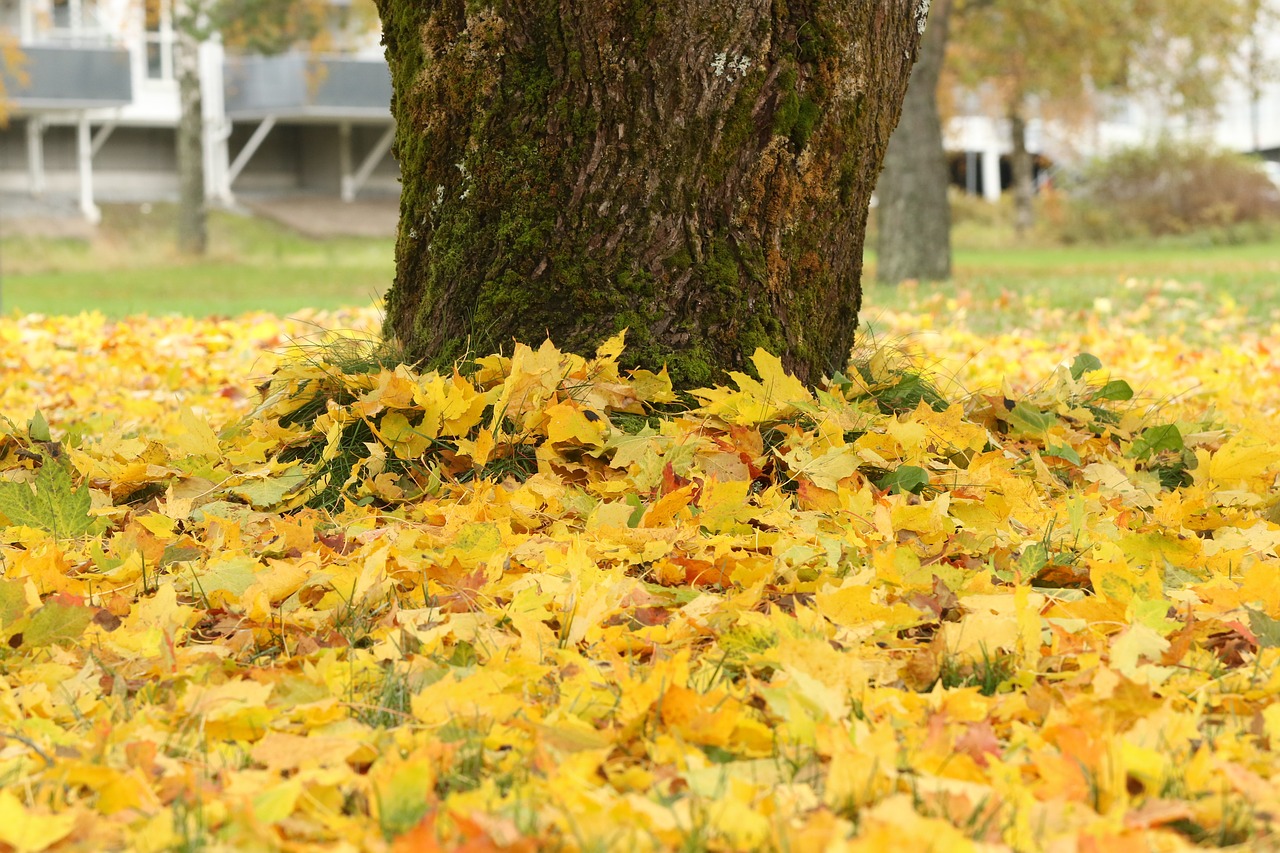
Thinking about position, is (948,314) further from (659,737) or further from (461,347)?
(659,737)

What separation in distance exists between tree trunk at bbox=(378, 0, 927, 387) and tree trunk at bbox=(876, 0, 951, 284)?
10.9 metres

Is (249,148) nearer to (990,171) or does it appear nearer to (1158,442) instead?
(990,171)

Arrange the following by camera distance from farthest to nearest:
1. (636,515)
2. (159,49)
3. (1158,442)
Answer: (159,49) < (1158,442) < (636,515)

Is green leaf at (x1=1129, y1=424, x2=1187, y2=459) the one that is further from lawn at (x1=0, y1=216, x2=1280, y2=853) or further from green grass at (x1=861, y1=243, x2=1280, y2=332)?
green grass at (x1=861, y1=243, x2=1280, y2=332)

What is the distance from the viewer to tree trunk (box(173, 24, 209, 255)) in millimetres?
22922

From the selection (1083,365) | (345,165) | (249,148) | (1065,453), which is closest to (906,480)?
(1065,453)

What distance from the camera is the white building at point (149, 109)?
28.0 metres

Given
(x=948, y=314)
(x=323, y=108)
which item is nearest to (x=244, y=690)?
(x=948, y=314)

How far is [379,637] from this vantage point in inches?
82.5

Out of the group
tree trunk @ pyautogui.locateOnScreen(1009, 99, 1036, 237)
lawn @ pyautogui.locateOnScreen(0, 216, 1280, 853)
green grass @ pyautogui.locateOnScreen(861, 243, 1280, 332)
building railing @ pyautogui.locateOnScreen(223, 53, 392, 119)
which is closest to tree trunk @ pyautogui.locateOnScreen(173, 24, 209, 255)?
building railing @ pyautogui.locateOnScreen(223, 53, 392, 119)

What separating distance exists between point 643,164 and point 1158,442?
1.48 meters

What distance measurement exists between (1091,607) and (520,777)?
1.03 metres

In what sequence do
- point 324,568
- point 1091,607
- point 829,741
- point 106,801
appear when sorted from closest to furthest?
point 106,801
point 829,741
point 1091,607
point 324,568

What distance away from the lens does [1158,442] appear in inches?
136
